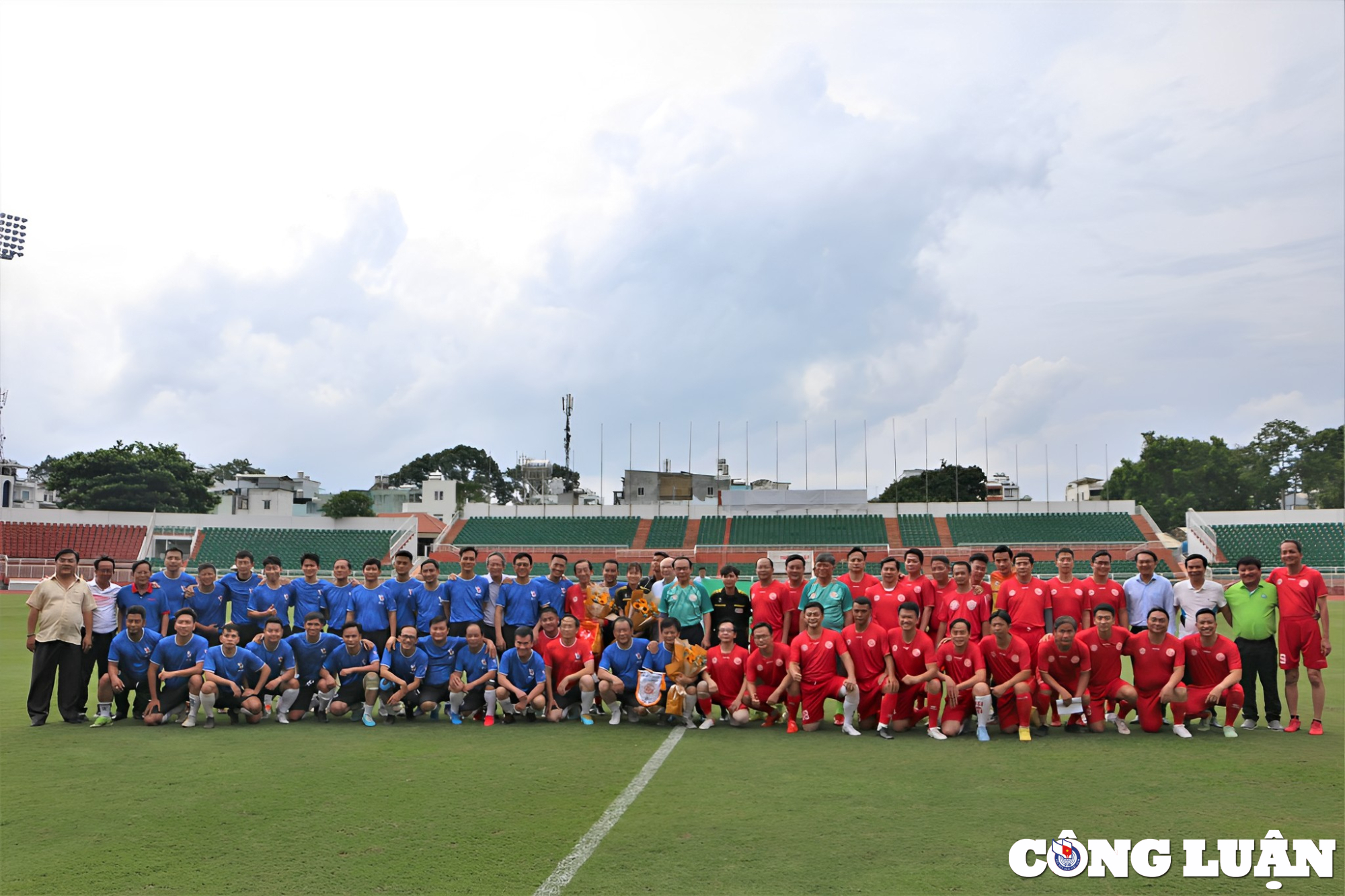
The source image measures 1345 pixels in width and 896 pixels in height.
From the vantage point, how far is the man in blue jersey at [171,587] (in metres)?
9.64

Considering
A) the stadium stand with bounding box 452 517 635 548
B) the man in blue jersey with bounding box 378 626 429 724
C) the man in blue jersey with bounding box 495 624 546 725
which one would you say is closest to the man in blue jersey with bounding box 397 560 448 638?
the man in blue jersey with bounding box 378 626 429 724

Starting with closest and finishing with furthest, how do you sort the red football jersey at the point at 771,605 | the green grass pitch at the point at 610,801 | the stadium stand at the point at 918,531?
1. the green grass pitch at the point at 610,801
2. the red football jersey at the point at 771,605
3. the stadium stand at the point at 918,531

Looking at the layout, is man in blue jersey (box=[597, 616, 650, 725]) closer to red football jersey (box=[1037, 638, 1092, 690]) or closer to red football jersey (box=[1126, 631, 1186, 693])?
red football jersey (box=[1037, 638, 1092, 690])

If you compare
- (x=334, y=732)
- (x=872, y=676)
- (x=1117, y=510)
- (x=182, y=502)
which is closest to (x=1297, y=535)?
(x=1117, y=510)

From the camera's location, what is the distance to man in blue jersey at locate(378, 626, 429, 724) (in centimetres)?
914

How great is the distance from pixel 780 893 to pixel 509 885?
1366 mm

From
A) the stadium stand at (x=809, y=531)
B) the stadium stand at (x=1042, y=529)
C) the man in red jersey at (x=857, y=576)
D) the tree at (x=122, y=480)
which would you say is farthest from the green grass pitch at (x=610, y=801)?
the tree at (x=122, y=480)

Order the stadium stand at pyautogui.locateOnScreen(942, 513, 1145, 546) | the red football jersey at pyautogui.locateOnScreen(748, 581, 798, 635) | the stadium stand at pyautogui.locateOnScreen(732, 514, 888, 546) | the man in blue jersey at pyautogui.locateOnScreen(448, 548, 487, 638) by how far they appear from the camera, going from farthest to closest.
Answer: the stadium stand at pyautogui.locateOnScreen(732, 514, 888, 546) < the stadium stand at pyautogui.locateOnScreen(942, 513, 1145, 546) < the man in blue jersey at pyautogui.locateOnScreen(448, 548, 487, 638) < the red football jersey at pyautogui.locateOnScreen(748, 581, 798, 635)

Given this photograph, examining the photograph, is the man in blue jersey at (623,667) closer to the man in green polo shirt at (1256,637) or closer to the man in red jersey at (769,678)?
the man in red jersey at (769,678)

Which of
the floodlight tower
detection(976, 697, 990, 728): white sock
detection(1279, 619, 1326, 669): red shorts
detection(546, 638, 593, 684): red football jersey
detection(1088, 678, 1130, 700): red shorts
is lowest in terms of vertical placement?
detection(976, 697, 990, 728): white sock

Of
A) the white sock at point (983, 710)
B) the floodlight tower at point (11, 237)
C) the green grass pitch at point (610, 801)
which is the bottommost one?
the green grass pitch at point (610, 801)

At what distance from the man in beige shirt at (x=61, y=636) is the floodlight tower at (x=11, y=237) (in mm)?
42930

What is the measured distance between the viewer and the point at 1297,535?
41625 mm

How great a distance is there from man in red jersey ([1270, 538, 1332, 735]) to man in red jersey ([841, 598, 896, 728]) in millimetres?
3699
